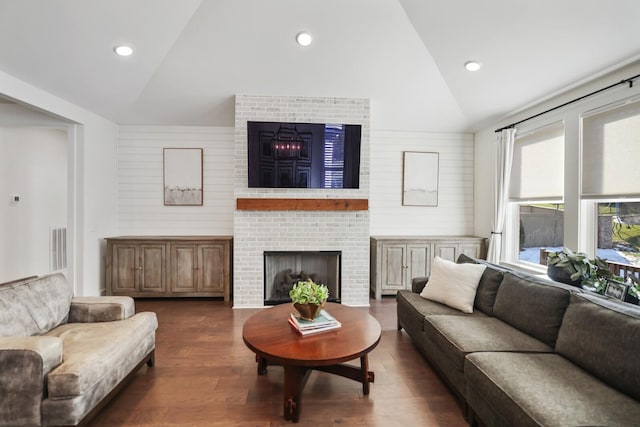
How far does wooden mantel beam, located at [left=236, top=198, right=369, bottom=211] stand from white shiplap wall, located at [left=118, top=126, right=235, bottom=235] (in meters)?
0.93

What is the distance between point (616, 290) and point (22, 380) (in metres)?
3.80

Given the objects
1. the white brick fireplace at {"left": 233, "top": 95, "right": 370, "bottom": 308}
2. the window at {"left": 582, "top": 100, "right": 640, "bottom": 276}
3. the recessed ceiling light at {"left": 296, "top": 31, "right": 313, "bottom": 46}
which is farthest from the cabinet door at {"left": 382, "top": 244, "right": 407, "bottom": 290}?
the recessed ceiling light at {"left": 296, "top": 31, "right": 313, "bottom": 46}

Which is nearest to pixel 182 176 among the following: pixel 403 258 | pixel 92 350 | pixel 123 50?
pixel 123 50

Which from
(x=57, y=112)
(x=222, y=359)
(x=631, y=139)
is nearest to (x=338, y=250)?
(x=222, y=359)

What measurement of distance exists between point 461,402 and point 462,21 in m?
3.18

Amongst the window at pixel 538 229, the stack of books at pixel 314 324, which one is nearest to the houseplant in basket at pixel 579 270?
the window at pixel 538 229

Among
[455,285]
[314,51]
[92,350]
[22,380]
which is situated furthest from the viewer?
[314,51]

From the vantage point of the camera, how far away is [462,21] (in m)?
2.86

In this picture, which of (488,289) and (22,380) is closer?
(22,380)

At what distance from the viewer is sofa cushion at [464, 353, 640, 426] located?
1.32 m

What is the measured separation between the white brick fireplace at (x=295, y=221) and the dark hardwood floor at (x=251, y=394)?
1.14 meters

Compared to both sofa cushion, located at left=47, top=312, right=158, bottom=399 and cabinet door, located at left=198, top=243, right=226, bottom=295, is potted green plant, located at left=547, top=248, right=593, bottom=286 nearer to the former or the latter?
sofa cushion, located at left=47, top=312, right=158, bottom=399

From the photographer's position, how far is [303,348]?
76.9 inches

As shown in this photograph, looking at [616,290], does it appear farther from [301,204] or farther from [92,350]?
[92,350]
